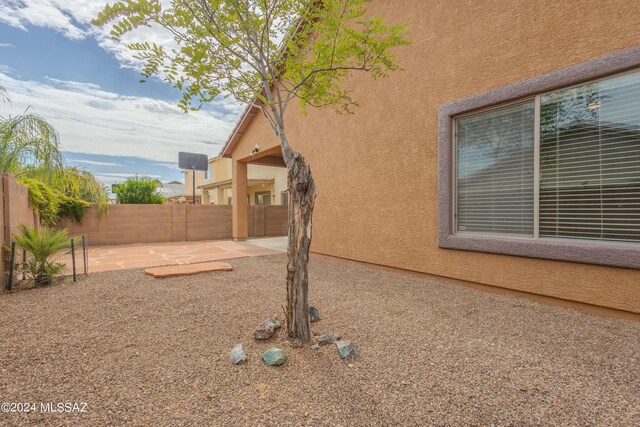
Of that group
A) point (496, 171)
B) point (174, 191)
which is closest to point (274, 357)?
point (496, 171)

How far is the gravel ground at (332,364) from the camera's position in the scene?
2072mm

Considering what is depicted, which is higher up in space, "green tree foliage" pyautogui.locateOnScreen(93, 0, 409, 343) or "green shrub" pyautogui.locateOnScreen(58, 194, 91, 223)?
"green tree foliage" pyautogui.locateOnScreen(93, 0, 409, 343)

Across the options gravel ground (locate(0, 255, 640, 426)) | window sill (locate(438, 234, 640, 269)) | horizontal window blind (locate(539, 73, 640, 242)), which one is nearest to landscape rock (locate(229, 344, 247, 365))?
gravel ground (locate(0, 255, 640, 426))

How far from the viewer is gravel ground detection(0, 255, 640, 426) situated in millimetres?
2072

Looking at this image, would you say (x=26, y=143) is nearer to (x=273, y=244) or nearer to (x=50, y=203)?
(x=50, y=203)

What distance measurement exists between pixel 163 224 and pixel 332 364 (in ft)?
42.7

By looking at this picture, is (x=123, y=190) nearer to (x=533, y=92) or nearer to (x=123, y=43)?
(x=123, y=43)

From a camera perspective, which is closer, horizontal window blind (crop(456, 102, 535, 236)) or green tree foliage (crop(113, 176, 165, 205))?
horizontal window blind (crop(456, 102, 535, 236))

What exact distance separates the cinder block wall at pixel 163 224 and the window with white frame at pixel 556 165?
11.9 meters

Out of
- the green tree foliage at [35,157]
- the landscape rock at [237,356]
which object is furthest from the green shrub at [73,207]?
the landscape rock at [237,356]

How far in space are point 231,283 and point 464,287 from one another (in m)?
4.21

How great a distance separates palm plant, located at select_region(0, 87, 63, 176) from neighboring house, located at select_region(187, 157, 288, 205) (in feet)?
30.5

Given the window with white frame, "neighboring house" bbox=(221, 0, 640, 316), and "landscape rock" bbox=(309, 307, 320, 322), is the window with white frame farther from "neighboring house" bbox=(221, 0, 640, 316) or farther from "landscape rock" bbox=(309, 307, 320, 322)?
"landscape rock" bbox=(309, 307, 320, 322)

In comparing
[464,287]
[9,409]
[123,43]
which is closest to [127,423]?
[9,409]
